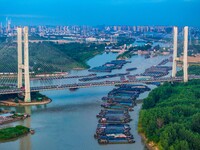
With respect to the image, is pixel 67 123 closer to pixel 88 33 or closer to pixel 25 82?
pixel 25 82

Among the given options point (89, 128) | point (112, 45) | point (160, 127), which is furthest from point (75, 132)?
point (112, 45)

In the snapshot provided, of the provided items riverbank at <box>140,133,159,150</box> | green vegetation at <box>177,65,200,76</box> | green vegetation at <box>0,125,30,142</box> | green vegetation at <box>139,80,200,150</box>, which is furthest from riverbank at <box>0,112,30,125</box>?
green vegetation at <box>177,65,200,76</box>

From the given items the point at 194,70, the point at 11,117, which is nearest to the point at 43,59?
the point at 194,70

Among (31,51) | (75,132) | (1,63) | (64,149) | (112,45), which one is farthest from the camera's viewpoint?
(112,45)

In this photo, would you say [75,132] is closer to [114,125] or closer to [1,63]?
[114,125]

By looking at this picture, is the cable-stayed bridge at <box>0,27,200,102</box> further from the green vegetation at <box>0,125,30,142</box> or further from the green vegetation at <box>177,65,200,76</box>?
the green vegetation at <box>0,125,30,142</box>

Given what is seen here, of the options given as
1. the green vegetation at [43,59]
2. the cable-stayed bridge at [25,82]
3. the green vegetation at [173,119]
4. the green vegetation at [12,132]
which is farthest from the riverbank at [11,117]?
the green vegetation at [43,59]
